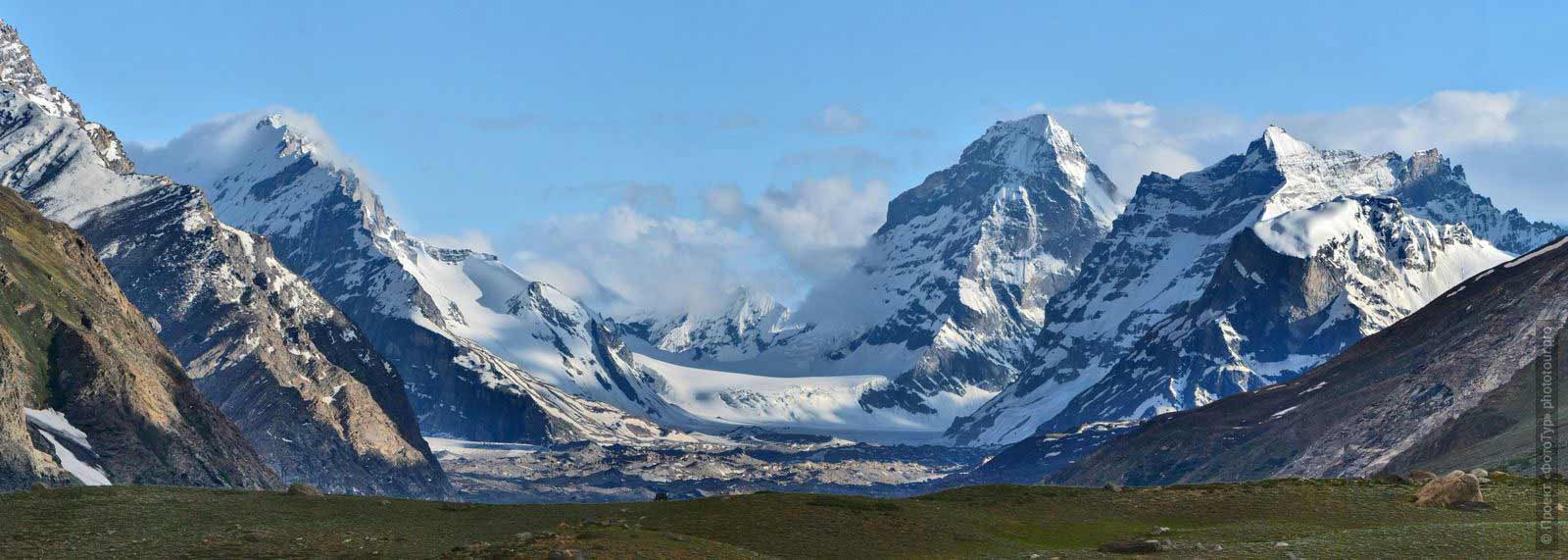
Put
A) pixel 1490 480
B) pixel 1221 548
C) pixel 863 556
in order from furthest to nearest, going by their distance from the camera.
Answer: pixel 1490 480
pixel 863 556
pixel 1221 548

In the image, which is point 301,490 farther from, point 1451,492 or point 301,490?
point 1451,492

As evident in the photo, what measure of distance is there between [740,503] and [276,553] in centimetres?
3279

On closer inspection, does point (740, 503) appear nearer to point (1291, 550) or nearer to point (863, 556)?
point (863, 556)

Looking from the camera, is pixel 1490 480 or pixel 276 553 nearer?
pixel 276 553

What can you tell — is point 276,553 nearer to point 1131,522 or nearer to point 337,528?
point 337,528

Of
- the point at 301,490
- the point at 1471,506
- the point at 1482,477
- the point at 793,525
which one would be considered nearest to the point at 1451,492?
the point at 1471,506

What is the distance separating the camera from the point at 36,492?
113 metres

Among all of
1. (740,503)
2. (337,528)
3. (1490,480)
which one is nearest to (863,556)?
(740,503)

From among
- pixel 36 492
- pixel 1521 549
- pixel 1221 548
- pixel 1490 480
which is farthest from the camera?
pixel 1490 480

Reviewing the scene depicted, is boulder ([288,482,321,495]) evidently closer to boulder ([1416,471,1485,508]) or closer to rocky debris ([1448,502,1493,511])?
boulder ([1416,471,1485,508])

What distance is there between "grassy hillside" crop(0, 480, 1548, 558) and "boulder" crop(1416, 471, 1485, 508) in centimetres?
164

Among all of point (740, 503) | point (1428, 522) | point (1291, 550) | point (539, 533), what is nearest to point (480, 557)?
point (539, 533)

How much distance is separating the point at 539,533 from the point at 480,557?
982 centimetres

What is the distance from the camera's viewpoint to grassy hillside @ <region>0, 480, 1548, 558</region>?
91438 mm
